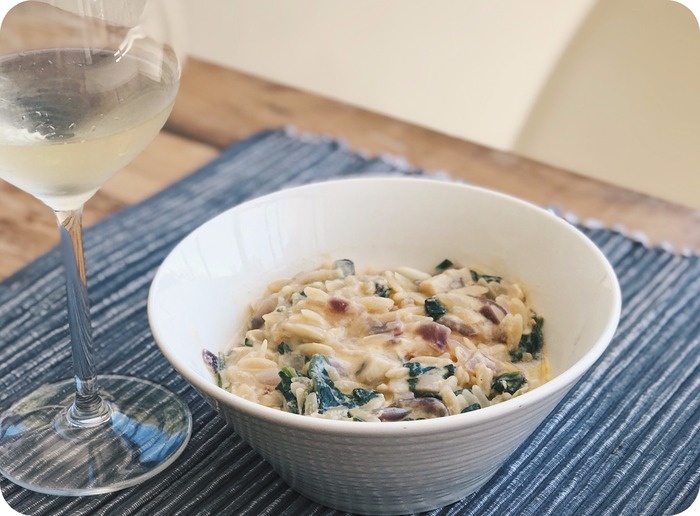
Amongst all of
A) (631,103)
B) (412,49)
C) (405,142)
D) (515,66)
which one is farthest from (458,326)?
(412,49)

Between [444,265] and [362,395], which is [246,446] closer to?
[362,395]

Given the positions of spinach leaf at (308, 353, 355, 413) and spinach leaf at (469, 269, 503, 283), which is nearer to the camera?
spinach leaf at (308, 353, 355, 413)

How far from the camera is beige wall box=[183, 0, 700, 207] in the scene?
2.13m

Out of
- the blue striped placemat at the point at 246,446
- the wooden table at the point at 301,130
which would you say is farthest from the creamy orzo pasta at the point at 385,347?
the wooden table at the point at 301,130

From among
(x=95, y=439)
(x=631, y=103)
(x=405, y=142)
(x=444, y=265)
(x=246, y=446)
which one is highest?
(x=631, y=103)

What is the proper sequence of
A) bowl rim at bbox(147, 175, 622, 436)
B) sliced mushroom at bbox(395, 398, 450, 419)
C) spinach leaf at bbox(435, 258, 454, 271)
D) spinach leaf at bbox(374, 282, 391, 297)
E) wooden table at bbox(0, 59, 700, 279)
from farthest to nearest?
wooden table at bbox(0, 59, 700, 279)
spinach leaf at bbox(435, 258, 454, 271)
spinach leaf at bbox(374, 282, 391, 297)
sliced mushroom at bbox(395, 398, 450, 419)
bowl rim at bbox(147, 175, 622, 436)

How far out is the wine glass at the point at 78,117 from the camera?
103 cm

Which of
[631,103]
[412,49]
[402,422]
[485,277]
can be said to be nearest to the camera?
[402,422]

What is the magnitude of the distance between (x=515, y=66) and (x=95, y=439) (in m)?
1.63

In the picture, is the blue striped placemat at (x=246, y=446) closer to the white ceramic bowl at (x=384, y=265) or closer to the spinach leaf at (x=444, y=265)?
the white ceramic bowl at (x=384, y=265)

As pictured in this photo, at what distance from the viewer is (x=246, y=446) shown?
46.5 inches

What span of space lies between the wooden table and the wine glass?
51cm

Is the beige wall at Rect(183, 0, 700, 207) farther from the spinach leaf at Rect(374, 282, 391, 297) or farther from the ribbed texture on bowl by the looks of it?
the ribbed texture on bowl

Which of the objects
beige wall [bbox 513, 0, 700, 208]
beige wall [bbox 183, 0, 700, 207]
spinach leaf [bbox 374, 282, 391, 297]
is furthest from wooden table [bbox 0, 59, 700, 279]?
spinach leaf [bbox 374, 282, 391, 297]
